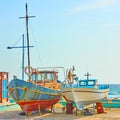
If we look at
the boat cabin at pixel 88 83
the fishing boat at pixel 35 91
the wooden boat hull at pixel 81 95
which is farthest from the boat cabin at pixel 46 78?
the wooden boat hull at pixel 81 95

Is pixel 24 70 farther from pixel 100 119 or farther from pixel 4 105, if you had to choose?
pixel 100 119

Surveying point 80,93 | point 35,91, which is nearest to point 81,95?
point 80,93

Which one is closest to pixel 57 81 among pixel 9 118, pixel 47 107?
pixel 47 107

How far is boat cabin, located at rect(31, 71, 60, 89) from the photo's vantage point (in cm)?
2977

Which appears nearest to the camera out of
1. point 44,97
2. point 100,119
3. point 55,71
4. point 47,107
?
point 100,119

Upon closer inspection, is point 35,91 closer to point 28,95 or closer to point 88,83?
point 28,95

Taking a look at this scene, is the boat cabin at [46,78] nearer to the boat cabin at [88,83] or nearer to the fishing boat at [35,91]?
the fishing boat at [35,91]

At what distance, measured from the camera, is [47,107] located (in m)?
29.1

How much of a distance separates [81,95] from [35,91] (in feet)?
10.8

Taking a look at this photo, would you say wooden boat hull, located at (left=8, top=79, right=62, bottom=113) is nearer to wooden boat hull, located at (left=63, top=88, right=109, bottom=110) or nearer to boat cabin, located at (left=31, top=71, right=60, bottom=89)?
wooden boat hull, located at (left=63, top=88, right=109, bottom=110)

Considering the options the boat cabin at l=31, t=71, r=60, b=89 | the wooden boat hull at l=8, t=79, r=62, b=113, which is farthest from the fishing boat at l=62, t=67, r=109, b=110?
the boat cabin at l=31, t=71, r=60, b=89

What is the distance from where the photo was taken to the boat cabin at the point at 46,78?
97.7 ft

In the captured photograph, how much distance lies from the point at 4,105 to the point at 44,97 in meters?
6.06

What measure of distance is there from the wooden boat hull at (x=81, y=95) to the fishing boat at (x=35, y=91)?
1686 mm
